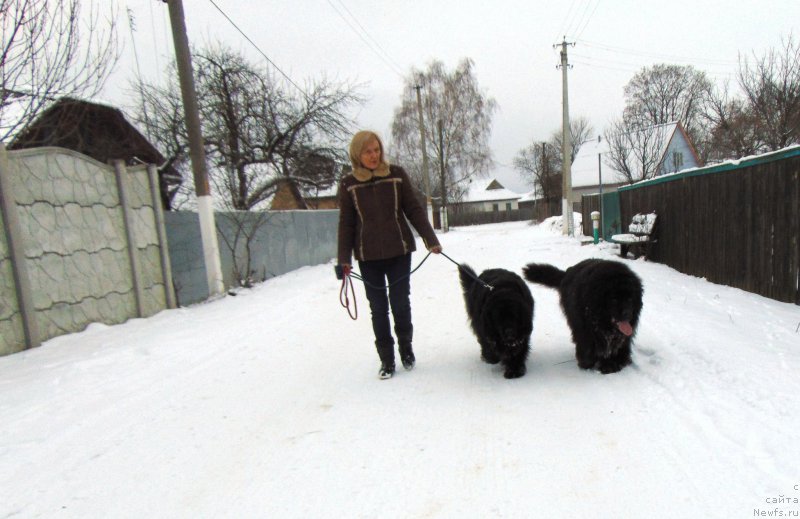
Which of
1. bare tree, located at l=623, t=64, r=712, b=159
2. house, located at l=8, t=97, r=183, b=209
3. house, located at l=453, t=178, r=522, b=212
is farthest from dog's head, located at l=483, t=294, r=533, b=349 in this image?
house, located at l=453, t=178, r=522, b=212

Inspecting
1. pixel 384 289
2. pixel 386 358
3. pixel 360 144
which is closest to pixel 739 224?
pixel 384 289

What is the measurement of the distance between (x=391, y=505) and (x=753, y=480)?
1.57 m

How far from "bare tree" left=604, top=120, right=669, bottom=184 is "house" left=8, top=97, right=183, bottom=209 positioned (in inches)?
687

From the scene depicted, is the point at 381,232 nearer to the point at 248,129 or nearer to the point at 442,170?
the point at 248,129

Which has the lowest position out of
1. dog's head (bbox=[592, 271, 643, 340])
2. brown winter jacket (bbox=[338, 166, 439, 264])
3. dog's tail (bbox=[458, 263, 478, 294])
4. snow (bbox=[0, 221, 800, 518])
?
snow (bbox=[0, 221, 800, 518])

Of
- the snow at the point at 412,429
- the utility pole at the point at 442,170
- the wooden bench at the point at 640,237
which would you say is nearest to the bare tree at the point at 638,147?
the wooden bench at the point at 640,237

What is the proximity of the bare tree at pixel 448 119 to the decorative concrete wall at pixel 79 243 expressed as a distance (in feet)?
84.7

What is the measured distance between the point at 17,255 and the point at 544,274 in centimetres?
517

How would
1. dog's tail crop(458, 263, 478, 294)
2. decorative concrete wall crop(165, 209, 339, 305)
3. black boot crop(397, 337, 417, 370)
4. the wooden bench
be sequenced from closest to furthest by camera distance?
black boot crop(397, 337, 417, 370) < dog's tail crop(458, 263, 478, 294) < decorative concrete wall crop(165, 209, 339, 305) < the wooden bench

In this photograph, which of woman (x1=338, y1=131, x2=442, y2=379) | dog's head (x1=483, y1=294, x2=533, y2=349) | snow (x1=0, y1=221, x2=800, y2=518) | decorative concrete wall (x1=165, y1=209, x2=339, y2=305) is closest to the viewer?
snow (x1=0, y1=221, x2=800, y2=518)

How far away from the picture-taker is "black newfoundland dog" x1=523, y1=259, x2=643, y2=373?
2.96 m

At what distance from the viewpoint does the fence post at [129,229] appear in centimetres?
561

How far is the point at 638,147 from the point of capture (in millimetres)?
17734

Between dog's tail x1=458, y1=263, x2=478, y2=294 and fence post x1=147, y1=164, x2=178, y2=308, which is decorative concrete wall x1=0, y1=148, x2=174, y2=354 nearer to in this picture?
fence post x1=147, y1=164, x2=178, y2=308
